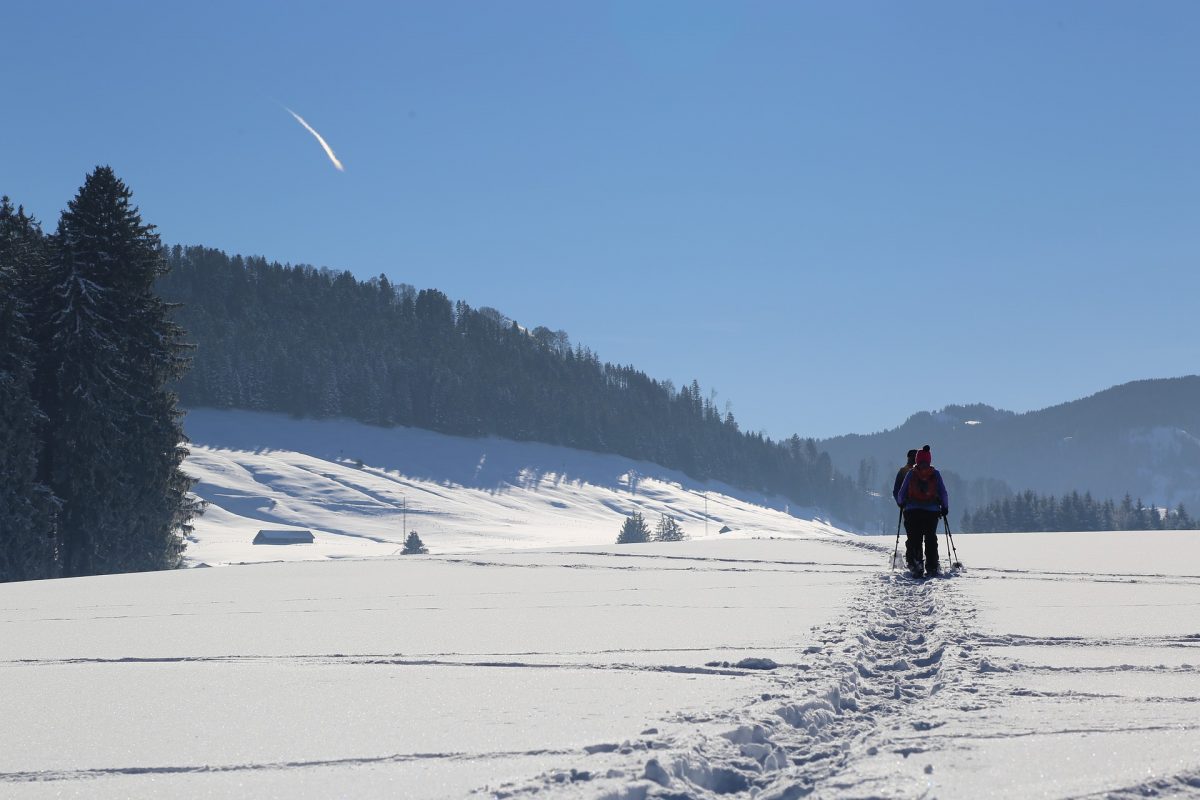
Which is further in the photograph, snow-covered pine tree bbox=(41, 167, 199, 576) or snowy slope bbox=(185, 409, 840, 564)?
snowy slope bbox=(185, 409, 840, 564)

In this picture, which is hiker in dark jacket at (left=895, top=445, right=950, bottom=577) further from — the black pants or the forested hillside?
the forested hillside

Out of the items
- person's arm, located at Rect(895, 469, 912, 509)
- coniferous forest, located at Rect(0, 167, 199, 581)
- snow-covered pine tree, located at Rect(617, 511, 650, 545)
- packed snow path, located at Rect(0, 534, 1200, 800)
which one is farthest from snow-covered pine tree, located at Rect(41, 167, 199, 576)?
snow-covered pine tree, located at Rect(617, 511, 650, 545)

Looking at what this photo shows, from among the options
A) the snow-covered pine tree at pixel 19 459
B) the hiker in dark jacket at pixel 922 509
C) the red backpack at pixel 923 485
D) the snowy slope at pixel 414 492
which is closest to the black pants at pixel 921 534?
the hiker in dark jacket at pixel 922 509

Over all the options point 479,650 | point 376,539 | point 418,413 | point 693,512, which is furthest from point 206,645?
point 418,413

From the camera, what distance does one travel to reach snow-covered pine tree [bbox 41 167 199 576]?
92.3 feet

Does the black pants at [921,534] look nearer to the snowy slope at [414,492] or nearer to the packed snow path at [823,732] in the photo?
the packed snow path at [823,732]

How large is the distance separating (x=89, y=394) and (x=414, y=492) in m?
92.9

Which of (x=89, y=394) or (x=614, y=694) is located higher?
(x=89, y=394)

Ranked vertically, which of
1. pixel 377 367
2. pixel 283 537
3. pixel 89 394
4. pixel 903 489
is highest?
pixel 377 367

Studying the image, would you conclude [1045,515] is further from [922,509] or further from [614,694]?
[614,694]

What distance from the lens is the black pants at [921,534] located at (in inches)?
517

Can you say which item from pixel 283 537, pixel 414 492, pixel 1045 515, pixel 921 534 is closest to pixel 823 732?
pixel 921 534

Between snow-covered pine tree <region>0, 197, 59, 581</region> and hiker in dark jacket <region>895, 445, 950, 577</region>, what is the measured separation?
23.4 metres

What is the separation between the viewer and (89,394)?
91.1 feet
